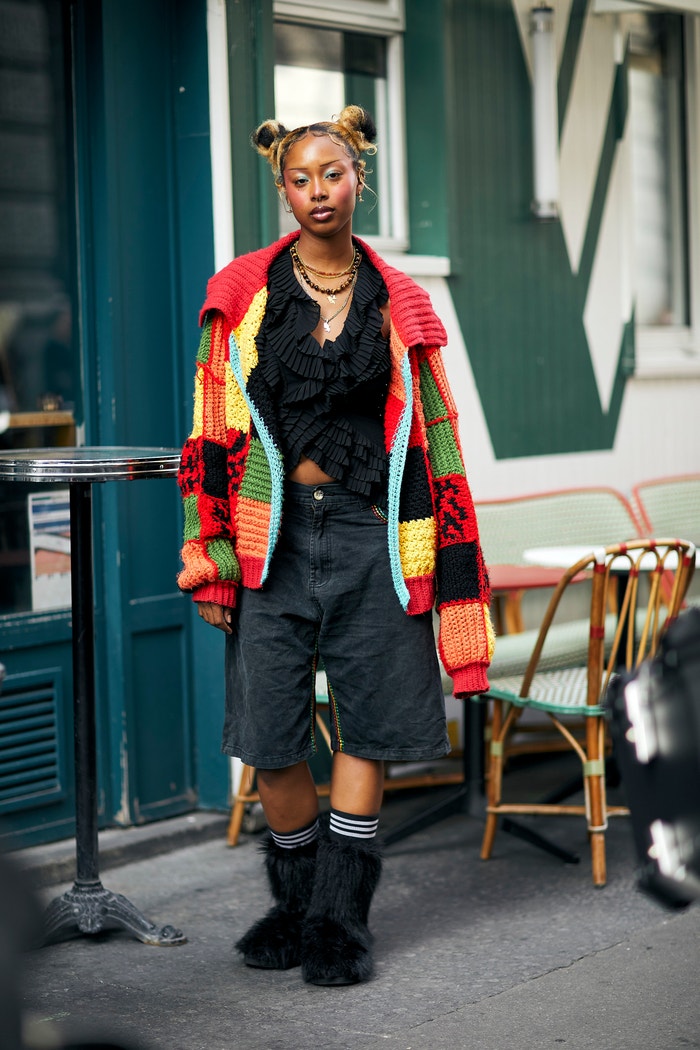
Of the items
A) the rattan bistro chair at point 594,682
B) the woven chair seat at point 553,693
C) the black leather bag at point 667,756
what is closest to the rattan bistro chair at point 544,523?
the woven chair seat at point 553,693

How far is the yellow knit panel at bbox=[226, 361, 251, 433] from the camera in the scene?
386 centimetres

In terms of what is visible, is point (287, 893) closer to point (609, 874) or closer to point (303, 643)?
point (303, 643)

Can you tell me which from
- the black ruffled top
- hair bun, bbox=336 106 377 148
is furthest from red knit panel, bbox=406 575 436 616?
hair bun, bbox=336 106 377 148

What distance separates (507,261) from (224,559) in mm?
2788

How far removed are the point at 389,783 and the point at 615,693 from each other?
10.1ft

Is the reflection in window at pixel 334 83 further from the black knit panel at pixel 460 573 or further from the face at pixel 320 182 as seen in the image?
the black knit panel at pixel 460 573

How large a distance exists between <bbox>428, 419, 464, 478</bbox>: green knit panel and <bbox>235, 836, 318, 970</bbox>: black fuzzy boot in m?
1.05

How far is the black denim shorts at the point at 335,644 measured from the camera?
12.6 ft

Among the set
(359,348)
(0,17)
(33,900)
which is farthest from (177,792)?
(33,900)

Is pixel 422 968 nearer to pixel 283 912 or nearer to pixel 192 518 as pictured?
pixel 283 912

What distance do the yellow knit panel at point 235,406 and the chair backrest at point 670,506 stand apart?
10.4 feet

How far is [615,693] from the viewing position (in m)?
2.43

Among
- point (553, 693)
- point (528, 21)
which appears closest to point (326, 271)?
point (553, 693)

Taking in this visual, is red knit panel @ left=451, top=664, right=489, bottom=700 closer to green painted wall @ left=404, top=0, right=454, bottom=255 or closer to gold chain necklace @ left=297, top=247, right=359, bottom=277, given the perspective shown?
gold chain necklace @ left=297, top=247, right=359, bottom=277
